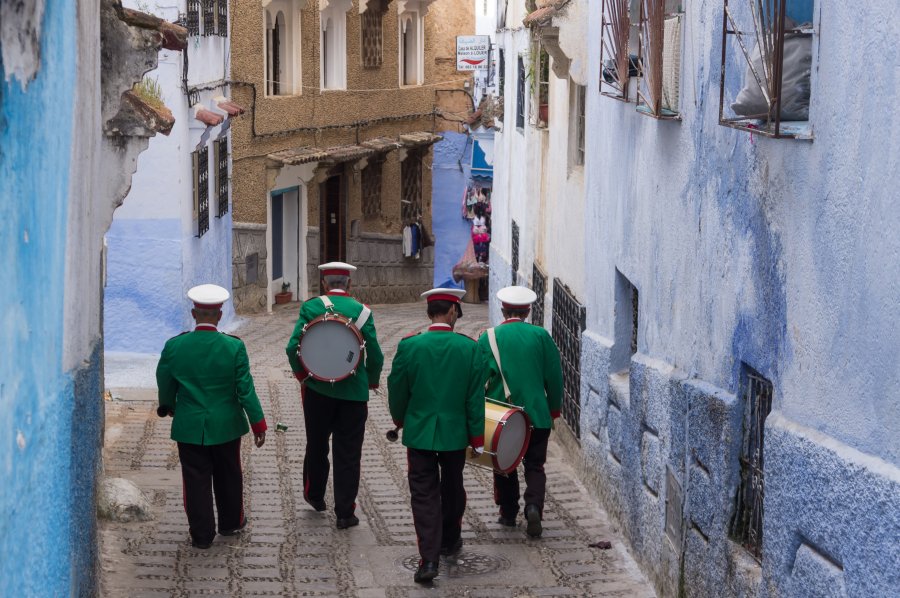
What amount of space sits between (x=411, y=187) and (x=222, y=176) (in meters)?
10.4

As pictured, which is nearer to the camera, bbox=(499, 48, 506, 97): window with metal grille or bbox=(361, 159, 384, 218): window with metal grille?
bbox=(499, 48, 506, 97): window with metal grille

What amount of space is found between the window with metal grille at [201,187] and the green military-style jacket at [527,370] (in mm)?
9155

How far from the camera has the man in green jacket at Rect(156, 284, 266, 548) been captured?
8.17m

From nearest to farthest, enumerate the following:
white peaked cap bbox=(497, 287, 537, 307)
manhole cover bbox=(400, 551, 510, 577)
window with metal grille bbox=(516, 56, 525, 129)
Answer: manhole cover bbox=(400, 551, 510, 577) → white peaked cap bbox=(497, 287, 537, 307) → window with metal grille bbox=(516, 56, 525, 129)

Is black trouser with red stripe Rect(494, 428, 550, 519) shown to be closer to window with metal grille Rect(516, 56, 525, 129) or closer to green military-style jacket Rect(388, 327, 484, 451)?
green military-style jacket Rect(388, 327, 484, 451)

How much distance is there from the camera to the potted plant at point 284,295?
2452 centimetres

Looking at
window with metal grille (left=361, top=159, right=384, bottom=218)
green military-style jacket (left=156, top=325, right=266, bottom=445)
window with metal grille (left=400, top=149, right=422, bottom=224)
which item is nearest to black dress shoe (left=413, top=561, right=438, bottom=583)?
green military-style jacket (left=156, top=325, right=266, bottom=445)

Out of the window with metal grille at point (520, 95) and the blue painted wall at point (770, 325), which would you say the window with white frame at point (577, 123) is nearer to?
the blue painted wall at point (770, 325)

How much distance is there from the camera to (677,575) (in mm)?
7262

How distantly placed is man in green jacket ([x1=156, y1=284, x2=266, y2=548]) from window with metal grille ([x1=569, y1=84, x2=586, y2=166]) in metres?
4.79

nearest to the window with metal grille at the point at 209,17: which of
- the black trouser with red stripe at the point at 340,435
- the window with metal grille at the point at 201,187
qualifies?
the window with metal grille at the point at 201,187

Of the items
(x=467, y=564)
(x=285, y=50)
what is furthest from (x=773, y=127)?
(x=285, y=50)

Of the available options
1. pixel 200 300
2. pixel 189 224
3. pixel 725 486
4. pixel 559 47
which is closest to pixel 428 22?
pixel 189 224

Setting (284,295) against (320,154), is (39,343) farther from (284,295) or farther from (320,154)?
(284,295)
